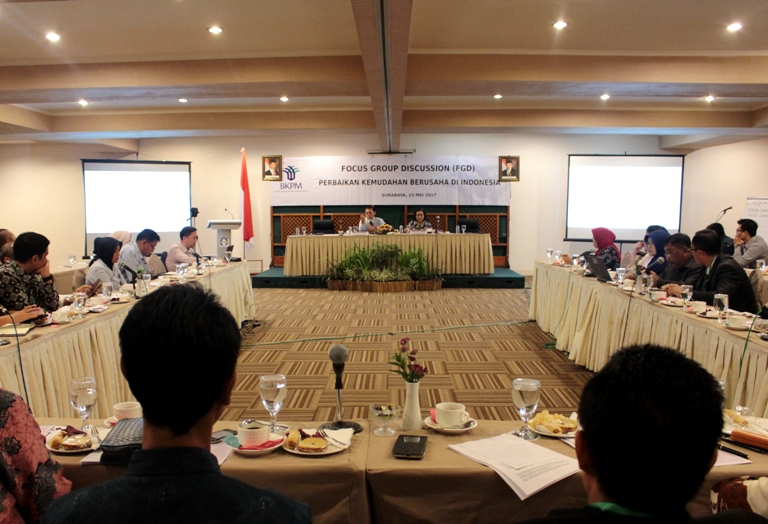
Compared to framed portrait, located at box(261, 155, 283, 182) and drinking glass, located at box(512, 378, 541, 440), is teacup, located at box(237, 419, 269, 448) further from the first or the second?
framed portrait, located at box(261, 155, 283, 182)

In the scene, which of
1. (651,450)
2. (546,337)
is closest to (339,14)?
(546,337)

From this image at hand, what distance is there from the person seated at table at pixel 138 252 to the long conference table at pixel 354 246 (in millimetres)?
3785

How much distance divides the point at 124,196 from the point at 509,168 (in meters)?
7.48

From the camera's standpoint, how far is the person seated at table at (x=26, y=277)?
10.4 ft

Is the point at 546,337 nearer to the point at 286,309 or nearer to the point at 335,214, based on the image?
the point at 286,309

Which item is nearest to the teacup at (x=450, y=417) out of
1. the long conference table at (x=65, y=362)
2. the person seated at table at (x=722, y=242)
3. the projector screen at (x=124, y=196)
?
the long conference table at (x=65, y=362)

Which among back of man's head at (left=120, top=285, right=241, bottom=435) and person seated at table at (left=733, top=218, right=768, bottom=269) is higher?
back of man's head at (left=120, top=285, right=241, bottom=435)

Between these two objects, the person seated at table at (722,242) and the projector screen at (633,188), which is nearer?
the person seated at table at (722,242)

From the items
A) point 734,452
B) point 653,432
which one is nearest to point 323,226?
point 734,452

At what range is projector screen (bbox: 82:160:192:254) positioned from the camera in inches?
416

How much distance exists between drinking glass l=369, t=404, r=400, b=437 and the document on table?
8.5 inches

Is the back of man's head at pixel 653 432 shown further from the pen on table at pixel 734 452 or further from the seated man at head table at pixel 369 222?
the seated man at head table at pixel 369 222

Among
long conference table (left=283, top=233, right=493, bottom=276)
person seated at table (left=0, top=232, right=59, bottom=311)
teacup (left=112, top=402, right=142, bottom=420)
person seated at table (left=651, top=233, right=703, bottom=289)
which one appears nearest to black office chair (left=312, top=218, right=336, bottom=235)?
long conference table (left=283, top=233, right=493, bottom=276)

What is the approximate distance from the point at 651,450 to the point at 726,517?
0.63 feet
